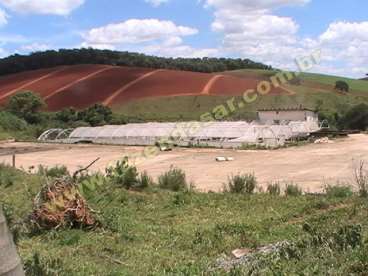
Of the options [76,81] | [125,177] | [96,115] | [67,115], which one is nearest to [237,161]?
[125,177]

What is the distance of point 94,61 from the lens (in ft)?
358

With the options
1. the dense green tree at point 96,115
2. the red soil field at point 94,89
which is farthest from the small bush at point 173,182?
the red soil field at point 94,89

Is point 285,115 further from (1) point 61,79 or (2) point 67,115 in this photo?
(1) point 61,79

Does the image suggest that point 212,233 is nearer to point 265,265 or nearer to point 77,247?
point 77,247

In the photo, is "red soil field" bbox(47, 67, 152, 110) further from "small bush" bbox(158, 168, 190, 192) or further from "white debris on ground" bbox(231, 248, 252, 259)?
"white debris on ground" bbox(231, 248, 252, 259)

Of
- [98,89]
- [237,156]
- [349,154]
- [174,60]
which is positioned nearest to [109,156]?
[237,156]

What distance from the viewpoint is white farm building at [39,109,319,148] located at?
45750 mm

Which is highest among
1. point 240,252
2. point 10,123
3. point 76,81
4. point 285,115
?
point 76,81

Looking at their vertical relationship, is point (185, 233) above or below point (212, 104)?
above

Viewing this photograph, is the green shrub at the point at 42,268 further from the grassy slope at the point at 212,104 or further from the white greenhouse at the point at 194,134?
the grassy slope at the point at 212,104

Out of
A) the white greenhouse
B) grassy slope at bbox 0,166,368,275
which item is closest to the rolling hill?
the white greenhouse

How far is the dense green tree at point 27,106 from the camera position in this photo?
71.0m

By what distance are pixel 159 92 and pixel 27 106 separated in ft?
65.1

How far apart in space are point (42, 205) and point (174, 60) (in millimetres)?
110252
